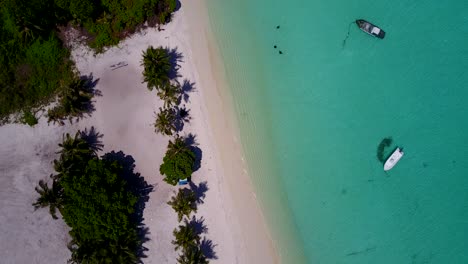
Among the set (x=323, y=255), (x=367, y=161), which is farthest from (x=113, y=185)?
(x=367, y=161)

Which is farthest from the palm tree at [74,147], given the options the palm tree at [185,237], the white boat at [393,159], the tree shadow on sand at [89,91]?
the white boat at [393,159]

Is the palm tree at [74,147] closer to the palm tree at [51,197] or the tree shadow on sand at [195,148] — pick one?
the palm tree at [51,197]

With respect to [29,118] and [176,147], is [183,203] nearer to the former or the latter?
[176,147]

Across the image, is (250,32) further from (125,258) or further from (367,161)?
(125,258)

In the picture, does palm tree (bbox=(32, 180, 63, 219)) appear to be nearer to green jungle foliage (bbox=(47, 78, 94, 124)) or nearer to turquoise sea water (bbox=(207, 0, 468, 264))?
green jungle foliage (bbox=(47, 78, 94, 124))

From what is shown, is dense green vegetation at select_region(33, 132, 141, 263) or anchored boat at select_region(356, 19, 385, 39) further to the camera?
anchored boat at select_region(356, 19, 385, 39)

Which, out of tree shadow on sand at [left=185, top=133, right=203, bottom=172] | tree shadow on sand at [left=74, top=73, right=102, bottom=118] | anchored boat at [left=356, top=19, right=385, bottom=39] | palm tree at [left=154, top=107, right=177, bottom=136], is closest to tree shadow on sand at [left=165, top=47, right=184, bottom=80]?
palm tree at [left=154, top=107, right=177, bottom=136]

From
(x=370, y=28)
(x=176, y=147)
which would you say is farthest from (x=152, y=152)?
(x=370, y=28)
